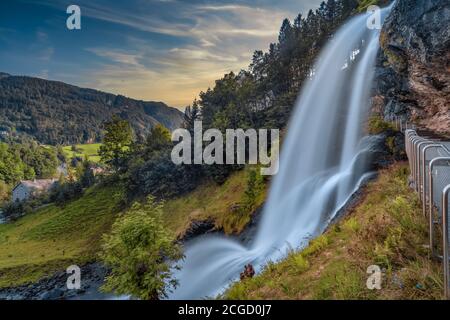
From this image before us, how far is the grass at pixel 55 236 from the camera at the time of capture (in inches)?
1244

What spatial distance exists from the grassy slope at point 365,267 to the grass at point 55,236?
3015cm

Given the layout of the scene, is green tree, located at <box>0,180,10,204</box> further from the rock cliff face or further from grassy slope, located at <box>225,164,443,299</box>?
the rock cliff face

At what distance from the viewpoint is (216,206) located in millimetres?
30047

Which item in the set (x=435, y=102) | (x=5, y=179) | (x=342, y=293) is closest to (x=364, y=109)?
(x=435, y=102)

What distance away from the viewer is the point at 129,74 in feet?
83.7

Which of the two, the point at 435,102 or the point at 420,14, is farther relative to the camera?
the point at 435,102

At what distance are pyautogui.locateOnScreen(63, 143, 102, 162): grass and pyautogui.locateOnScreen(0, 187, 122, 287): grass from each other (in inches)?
3197

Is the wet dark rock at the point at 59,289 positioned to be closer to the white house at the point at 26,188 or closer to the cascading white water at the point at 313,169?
the cascading white water at the point at 313,169

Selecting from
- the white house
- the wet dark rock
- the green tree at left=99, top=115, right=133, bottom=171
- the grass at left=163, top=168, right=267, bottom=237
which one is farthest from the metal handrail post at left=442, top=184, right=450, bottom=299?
the white house

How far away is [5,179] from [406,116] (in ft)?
381

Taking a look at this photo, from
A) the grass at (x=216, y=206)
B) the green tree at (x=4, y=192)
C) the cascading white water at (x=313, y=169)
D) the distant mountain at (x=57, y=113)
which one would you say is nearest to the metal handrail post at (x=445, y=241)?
the cascading white water at (x=313, y=169)

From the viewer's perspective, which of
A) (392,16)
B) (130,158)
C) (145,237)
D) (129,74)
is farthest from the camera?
(130,158)

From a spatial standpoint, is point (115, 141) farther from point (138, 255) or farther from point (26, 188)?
point (26, 188)
